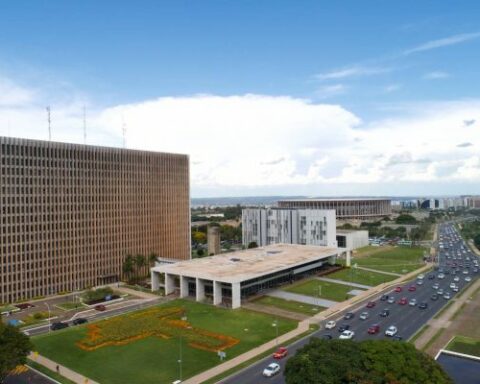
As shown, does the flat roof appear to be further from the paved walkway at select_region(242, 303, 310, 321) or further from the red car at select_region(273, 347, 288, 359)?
the red car at select_region(273, 347, 288, 359)

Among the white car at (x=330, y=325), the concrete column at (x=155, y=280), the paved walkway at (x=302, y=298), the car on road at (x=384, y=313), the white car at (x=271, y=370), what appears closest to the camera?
the white car at (x=271, y=370)

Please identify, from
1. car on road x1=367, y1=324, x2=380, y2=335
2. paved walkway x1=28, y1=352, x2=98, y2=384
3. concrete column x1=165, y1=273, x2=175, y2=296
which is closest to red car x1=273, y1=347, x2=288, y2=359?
car on road x1=367, y1=324, x2=380, y2=335

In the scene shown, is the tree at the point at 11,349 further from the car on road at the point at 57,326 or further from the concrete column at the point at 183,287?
the concrete column at the point at 183,287

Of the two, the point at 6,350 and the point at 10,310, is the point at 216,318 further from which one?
the point at 10,310

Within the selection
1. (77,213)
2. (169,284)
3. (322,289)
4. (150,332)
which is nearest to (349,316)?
(322,289)

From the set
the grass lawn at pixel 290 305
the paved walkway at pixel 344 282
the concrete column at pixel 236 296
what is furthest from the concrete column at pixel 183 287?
the paved walkway at pixel 344 282
